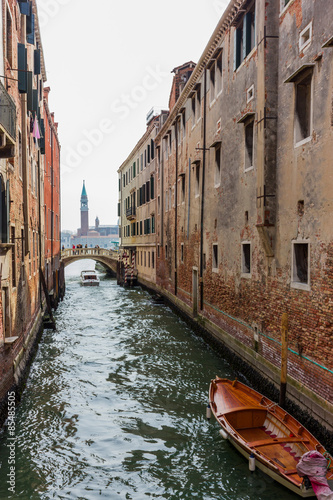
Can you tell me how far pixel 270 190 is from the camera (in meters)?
8.92

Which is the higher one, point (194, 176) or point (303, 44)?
point (303, 44)

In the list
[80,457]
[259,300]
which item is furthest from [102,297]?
[80,457]

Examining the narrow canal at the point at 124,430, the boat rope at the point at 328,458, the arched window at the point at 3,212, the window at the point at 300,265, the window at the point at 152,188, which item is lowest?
the narrow canal at the point at 124,430

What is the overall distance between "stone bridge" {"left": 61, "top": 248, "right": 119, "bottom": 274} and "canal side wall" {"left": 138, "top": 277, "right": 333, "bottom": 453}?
24435 mm

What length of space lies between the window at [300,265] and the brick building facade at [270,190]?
0.08 ft

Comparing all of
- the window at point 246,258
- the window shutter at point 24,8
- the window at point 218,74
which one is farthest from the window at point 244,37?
the window shutter at point 24,8

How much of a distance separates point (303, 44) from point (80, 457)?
7905 mm

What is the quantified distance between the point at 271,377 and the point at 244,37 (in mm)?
7922

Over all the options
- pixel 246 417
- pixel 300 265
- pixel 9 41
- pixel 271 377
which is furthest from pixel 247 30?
pixel 246 417

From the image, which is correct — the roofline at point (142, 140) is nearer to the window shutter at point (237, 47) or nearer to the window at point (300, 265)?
the window shutter at point (237, 47)

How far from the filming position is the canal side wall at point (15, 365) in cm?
773

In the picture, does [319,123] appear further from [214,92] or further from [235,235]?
[214,92]

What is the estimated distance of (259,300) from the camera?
9758 mm

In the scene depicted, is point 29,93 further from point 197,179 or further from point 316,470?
point 316,470
